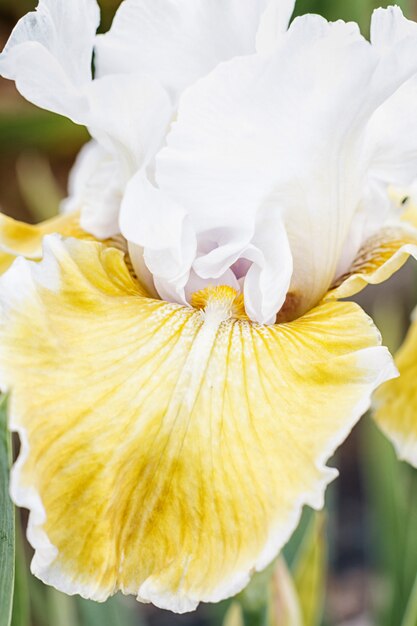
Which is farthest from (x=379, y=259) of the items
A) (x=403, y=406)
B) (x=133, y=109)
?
(x=133, y=109)

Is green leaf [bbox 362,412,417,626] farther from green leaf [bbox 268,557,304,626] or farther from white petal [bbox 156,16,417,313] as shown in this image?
white petal [bbox 156,16,417,313]

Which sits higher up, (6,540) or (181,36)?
(181,36)

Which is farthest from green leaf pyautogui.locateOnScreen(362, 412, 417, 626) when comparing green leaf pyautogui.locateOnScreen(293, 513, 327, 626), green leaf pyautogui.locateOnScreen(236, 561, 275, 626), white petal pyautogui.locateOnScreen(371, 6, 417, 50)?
white petal pyautogui.locateOnScreen(371, 6, 417, 50)

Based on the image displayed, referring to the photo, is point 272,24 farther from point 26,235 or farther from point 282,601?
point 282,601

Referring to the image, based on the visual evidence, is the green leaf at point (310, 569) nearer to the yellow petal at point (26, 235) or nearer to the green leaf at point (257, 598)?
the green leaf at point (257, 598)

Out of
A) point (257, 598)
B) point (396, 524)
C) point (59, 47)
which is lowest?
point (396, 524)

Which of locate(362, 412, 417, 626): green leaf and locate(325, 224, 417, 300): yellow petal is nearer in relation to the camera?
locate(325, 224, 417, 300): yellow petal

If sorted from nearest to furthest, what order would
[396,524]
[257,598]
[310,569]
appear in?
[257,598] < [310,569] < [396,524]

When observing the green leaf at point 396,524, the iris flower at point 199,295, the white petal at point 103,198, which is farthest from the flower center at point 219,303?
the green leaf at point 396,524
